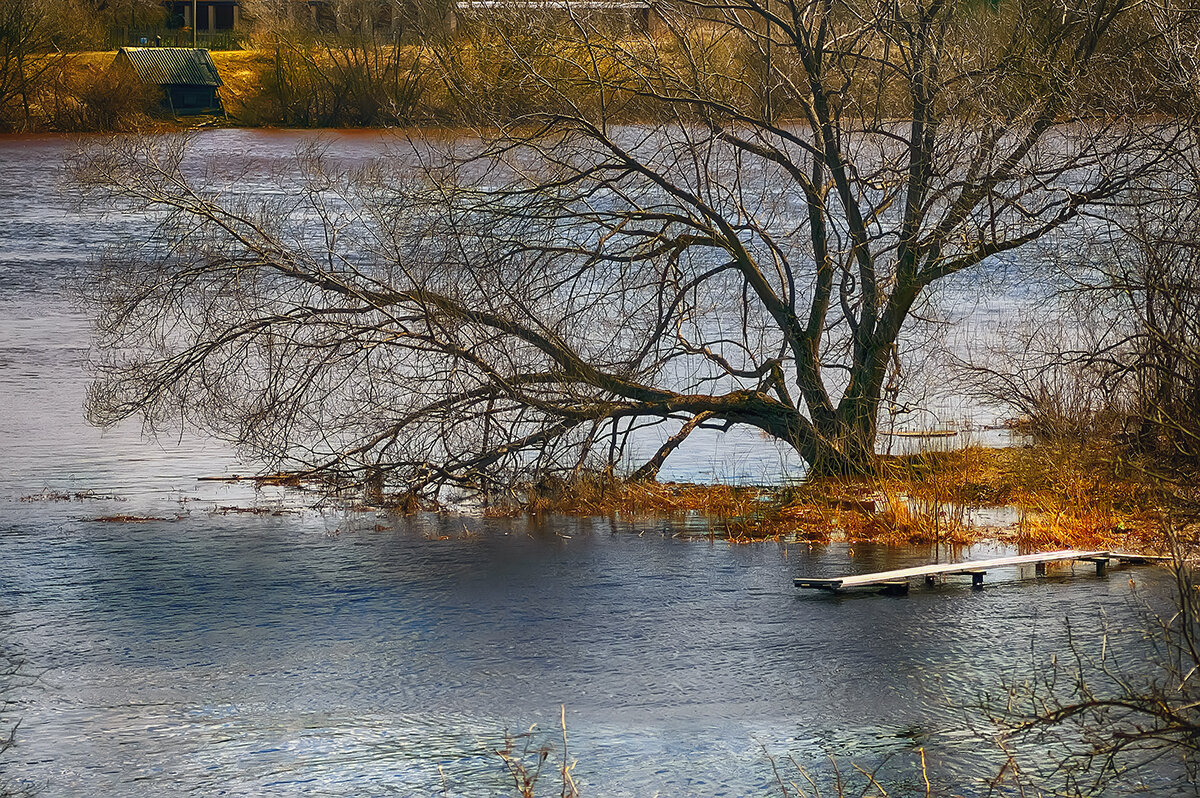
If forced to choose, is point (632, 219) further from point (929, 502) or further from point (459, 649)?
point (459, 649)

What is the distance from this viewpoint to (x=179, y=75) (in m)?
54.9

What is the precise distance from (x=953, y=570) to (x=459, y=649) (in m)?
3.63

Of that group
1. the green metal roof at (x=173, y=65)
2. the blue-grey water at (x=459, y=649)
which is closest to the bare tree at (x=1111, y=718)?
the blue-grey water at (x=459, y=649)

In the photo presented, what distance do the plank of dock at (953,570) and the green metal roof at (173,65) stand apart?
45.7 m

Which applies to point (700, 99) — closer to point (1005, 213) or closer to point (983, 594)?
point (1005, 213)

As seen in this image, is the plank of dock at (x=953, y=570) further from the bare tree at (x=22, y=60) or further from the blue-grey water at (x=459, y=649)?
the bare tree at (x=22, y=60)

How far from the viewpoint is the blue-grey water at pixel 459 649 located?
24.7ft

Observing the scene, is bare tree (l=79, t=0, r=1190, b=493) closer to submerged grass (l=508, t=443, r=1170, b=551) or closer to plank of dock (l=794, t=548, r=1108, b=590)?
submerged grass (l=508, t=443, r=1170, b=551)

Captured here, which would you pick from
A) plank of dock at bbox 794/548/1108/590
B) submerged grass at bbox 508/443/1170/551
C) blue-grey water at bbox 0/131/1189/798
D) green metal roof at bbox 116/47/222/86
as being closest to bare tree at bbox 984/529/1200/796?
blue-grey water at bbox 0/131/1189/798

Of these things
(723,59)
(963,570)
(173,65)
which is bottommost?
(963,570)

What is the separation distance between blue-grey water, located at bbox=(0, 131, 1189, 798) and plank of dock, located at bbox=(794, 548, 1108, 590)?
5.3 inches

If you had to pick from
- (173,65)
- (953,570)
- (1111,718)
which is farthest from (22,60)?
(1111,718)

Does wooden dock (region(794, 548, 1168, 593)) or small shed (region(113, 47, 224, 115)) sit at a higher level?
small shed (region(113, 47, 224, 115))

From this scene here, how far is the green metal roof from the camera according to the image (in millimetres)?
53341
